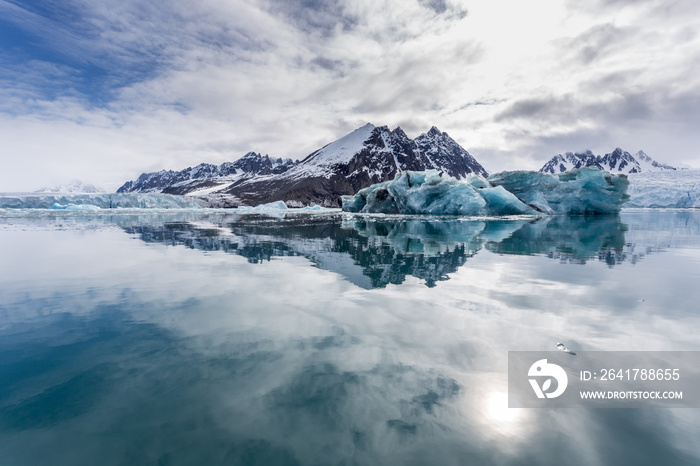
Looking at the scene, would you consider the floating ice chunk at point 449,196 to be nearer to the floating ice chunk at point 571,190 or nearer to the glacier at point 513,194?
the glacier at point 513,194

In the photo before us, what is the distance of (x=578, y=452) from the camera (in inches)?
115

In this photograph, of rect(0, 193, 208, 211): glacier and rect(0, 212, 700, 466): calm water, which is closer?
rect(0, 212, 700, 466): calm water

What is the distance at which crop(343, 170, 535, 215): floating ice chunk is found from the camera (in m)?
44.3

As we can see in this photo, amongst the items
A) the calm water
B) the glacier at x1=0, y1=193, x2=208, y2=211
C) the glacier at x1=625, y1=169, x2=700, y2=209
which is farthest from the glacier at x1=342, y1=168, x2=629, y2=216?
the glacier at x1=0, y1=193, x2=208, y2=211

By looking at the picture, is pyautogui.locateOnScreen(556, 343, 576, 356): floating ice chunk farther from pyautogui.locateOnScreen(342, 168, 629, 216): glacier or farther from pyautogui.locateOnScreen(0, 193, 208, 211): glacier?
pyautogui.locateOnScreen(0, 193, 208, 211): glacier

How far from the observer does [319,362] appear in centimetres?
446

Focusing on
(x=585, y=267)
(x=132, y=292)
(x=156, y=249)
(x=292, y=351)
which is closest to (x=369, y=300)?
(x=292, y=351)

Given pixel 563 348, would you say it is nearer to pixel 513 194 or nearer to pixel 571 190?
pixel 513 194

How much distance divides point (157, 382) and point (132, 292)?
4.90m

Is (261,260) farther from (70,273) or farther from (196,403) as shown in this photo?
(196,403)

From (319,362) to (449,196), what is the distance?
145 ft

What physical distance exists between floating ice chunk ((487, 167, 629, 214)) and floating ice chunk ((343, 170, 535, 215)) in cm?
623

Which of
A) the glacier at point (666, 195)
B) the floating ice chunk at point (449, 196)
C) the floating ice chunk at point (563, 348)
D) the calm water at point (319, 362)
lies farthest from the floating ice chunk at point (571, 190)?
the floating ice chunk at point (563, 348)

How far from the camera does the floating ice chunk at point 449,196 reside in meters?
44.3
